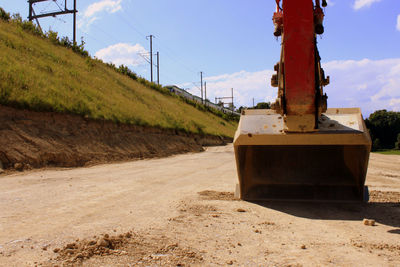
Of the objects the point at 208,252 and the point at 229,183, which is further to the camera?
the point at 229,183

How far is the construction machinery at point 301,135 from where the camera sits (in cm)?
437

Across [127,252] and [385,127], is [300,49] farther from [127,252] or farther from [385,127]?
[385,127]

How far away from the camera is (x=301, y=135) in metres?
4.89

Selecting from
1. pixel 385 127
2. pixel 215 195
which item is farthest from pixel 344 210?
pixel 385 127

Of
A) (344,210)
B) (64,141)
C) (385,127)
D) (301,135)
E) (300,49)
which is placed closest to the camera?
(300,49)

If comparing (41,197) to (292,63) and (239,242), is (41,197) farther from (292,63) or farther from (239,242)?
(292,63)

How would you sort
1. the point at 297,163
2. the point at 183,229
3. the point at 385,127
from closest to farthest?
the point at 183,229
the point at 297,163
the point at 385,127

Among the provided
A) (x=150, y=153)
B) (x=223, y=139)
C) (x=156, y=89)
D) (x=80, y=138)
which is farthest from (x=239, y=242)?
(x=156, y=89)

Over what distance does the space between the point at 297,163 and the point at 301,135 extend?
1655 millimetres

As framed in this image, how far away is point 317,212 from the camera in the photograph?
5160 millimetres

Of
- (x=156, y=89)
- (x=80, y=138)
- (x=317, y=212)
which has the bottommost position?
(x=317, y=212)

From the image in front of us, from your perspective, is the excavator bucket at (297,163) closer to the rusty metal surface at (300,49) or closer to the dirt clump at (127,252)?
the rusty metal surface at (300,49)

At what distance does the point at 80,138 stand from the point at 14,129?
9.09 ft

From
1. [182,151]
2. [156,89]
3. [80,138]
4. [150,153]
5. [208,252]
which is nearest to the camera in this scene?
[208,252]
